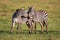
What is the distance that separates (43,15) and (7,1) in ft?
59.1

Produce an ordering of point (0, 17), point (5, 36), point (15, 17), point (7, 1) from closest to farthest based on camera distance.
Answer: point (5, 36), point (15, 17), point (0, 17), point (7, 1)

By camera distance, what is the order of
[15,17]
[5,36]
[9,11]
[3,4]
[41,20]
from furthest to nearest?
[3,4] → [9,11] → [41,20] → [15,17] → [5,36]

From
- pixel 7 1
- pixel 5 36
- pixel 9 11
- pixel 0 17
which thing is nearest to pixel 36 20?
pixel 5 36

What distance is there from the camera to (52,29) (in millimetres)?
21625

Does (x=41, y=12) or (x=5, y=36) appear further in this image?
(x=41, y=12)

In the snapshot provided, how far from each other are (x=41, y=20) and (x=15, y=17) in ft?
7.03

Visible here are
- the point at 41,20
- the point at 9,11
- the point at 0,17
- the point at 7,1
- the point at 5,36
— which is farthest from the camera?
the point at 7,1

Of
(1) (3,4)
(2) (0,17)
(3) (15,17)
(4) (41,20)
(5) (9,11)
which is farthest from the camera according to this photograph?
(1) (3,4)

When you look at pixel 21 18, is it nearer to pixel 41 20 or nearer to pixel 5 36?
pixel 41 20

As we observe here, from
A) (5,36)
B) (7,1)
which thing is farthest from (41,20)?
(7,1)

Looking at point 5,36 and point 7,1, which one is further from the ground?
point 7,1

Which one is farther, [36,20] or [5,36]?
[36,20]

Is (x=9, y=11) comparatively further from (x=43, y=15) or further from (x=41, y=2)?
(x=43, y=15)

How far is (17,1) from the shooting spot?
40.6 metres
